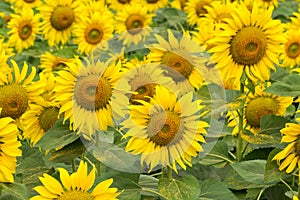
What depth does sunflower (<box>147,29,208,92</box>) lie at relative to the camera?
10.4ft

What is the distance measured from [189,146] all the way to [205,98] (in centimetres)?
50

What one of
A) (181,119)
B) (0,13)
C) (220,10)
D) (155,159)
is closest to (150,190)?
(155,159)

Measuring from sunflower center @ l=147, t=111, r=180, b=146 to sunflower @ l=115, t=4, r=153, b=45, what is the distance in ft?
9.45

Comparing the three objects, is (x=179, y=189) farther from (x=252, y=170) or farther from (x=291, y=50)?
(x=291, y=50)

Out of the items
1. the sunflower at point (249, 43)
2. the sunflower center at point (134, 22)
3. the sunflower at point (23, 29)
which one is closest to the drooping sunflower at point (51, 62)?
the sunflower at point (23, 29)

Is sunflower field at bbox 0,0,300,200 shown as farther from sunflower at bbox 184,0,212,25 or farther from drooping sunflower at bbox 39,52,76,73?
sunflower at bbox 184,0,212,25

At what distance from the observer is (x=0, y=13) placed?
5816 mm

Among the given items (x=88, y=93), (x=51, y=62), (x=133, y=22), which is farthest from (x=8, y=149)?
(x=133, y=22)

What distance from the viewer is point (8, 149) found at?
2.24 metres

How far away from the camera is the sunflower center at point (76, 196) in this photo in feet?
7.27

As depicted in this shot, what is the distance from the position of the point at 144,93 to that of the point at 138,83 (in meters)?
0.06

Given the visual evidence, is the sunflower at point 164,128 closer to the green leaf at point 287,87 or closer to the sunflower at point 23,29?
the green leaf at point 287,87

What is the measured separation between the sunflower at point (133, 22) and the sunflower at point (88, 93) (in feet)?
8.92

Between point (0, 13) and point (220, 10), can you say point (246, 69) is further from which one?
point (0, 13)
